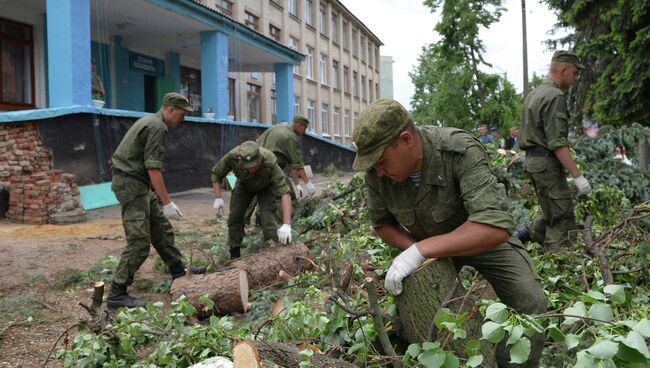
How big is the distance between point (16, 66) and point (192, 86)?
727cm

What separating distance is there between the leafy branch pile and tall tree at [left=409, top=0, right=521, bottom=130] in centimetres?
2041

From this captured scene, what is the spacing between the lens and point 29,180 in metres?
8.22

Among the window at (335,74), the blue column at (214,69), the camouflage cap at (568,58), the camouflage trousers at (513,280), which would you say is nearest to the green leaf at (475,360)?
the camouflage trousers at (513,280)

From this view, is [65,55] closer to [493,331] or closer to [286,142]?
[286,142]

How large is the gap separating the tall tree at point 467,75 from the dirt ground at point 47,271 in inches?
736

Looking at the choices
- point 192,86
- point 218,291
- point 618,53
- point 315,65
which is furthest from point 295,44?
point 218,291

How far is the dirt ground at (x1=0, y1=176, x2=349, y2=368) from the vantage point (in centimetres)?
377

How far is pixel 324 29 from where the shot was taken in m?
30.9

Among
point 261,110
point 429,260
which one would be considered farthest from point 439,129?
point 261,110

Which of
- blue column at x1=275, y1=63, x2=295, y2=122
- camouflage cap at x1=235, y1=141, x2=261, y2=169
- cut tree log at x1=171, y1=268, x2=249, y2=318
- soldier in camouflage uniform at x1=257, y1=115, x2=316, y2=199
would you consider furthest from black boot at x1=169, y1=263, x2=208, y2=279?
blue column at x1=275, y1=63, x2=295, y2=122

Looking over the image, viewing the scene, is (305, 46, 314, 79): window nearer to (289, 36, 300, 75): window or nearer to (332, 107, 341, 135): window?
(289, 36, 300, 75): window

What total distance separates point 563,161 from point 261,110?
1898cm

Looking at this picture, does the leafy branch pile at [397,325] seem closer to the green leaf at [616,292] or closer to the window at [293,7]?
the green leaf at [616,292]

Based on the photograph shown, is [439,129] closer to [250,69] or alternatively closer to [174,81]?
[174,81]
